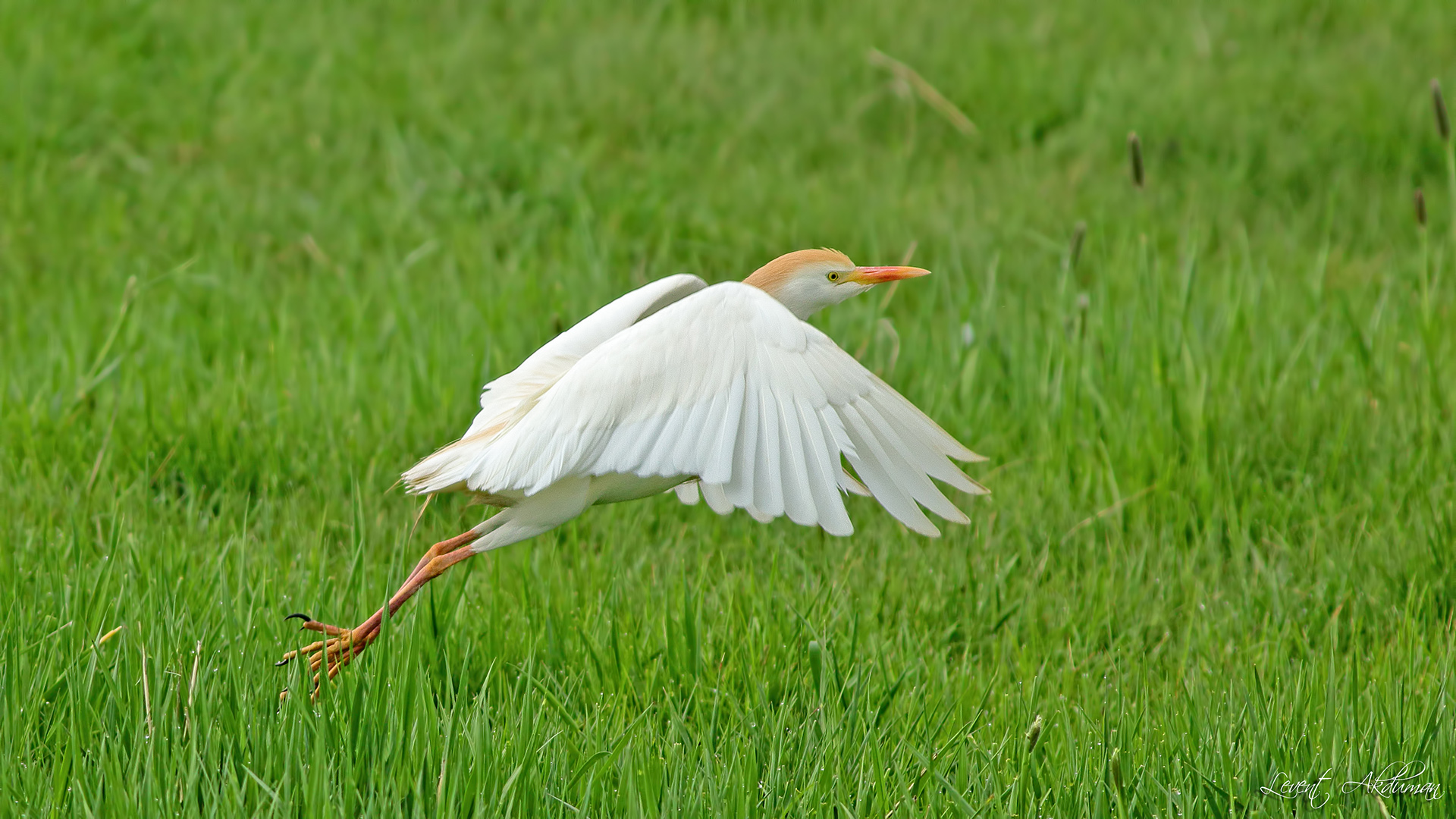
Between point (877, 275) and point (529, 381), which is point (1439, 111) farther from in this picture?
point (529, 381)

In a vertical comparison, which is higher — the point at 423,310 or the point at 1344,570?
the point at 423,310

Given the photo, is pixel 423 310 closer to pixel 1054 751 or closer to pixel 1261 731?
pixel 1054 751

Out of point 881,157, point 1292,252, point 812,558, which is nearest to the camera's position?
point 812,558

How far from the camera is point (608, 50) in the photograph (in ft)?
21.2

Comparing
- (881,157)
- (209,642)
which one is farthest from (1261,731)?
(881,157)

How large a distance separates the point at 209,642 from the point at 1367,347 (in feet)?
11.5

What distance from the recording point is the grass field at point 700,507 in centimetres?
248

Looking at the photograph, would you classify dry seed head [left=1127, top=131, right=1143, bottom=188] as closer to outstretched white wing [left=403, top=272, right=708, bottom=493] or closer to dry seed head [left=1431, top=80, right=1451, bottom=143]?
dry seed head [left=1431, top=80, right=1451, bottom=143]

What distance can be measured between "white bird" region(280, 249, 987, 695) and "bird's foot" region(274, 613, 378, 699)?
0.01m

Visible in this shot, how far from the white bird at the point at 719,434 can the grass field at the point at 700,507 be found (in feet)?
1.29

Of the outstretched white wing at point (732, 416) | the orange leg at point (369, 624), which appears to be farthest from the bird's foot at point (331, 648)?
the outstretched white wing at point (732, 416)

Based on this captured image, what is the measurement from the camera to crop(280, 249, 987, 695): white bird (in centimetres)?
233

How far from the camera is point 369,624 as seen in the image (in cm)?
265

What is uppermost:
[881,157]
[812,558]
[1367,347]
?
[881,157]
